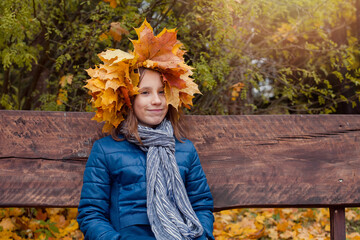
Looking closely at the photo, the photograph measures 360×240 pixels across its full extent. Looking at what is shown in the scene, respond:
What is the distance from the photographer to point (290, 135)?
7.57 feet

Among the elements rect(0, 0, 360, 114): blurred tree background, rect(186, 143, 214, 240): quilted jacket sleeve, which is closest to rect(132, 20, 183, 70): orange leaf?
rect(186, 143, 214, 240): quilted jacket sleeve

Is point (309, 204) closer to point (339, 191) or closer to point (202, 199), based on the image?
point (339, 191)

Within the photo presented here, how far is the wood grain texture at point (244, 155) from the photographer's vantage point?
2096 millimetres

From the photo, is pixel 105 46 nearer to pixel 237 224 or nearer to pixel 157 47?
pixel 157 47

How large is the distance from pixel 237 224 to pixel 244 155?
4.57 ft

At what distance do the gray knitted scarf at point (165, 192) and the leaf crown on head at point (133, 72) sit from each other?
181 millimetres

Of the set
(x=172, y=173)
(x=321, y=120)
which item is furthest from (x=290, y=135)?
(x=172, y=173)

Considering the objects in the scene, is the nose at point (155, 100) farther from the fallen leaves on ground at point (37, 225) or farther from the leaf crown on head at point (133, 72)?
the fallen leaves on ground at point (37, 225)

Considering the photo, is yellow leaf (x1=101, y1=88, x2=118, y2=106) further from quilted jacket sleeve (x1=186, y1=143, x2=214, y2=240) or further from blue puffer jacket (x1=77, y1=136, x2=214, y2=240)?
quilted jacket sleeve (x1=186, y1=143, x2=214, y2=240)

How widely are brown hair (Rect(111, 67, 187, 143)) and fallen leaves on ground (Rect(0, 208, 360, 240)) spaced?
133 cm

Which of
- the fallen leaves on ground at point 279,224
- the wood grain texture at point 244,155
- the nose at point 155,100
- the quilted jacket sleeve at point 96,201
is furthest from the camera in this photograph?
the fallen leaves on ground at point 279,224

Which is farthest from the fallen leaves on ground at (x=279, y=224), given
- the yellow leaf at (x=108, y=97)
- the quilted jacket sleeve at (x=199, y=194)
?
the yellow leaf at (x=108, y=97)

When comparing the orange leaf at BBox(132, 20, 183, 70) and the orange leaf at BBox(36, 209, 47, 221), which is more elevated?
the orange leaf at BBox(132, 20, 183, 70)

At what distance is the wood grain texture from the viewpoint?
2096mm
